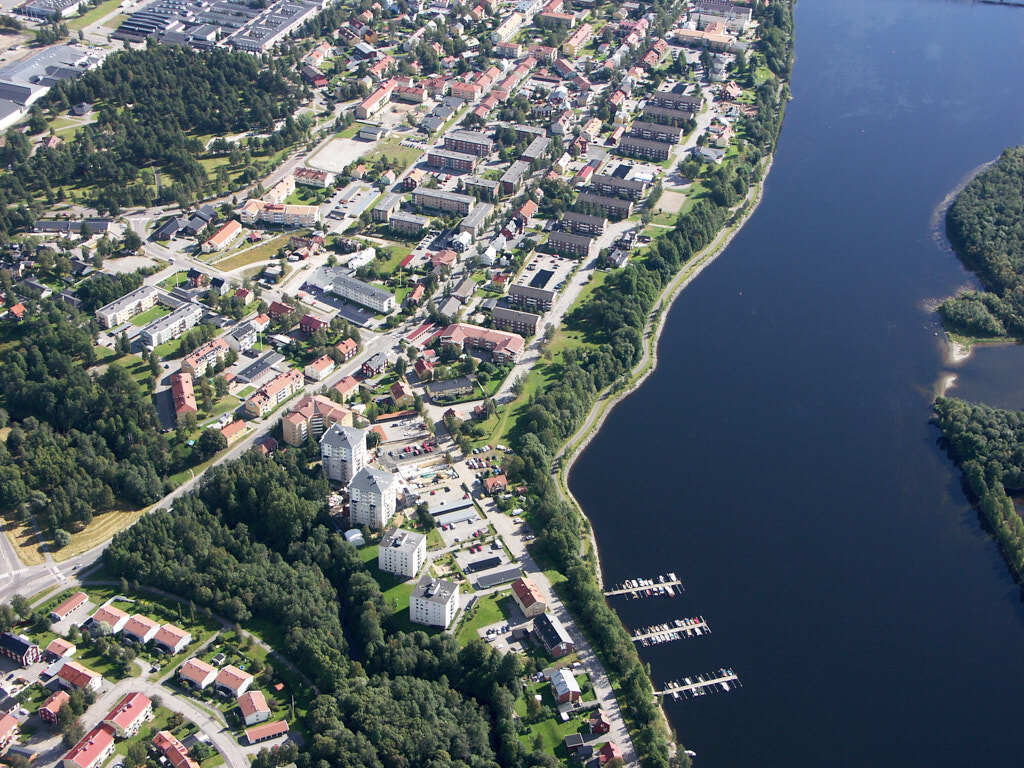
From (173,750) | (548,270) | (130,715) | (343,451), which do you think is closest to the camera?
(173,750)

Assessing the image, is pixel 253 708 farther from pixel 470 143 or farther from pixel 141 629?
pixel 470 143

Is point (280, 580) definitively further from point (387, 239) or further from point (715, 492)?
point (387, 239)

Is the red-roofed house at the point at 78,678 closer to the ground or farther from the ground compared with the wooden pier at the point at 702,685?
farther from the ground

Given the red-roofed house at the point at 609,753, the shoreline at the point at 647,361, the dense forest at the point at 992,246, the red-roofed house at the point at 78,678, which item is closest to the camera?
the red-roofed house at the point at 609,753

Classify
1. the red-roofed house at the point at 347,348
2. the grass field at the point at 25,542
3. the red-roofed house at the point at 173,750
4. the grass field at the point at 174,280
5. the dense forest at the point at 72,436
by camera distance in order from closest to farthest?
the red-roofed house at the point at 173,750 → the grass field at the point at 25,542 → the dense forest at the point at 72,436 → the red-roofed house at the point at 347,348 → the grass field at the point at 174,280

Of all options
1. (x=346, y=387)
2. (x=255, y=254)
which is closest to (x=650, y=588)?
(x=346, y=387)

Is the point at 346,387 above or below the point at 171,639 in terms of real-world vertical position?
above

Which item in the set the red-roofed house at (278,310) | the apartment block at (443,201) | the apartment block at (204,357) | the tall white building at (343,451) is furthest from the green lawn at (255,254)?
→ the tall white building at (343,451)

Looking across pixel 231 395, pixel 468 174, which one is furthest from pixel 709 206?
pixel 231 395

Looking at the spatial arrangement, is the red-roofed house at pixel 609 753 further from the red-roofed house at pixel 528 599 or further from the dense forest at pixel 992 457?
the dense forest at pixel 992 457
